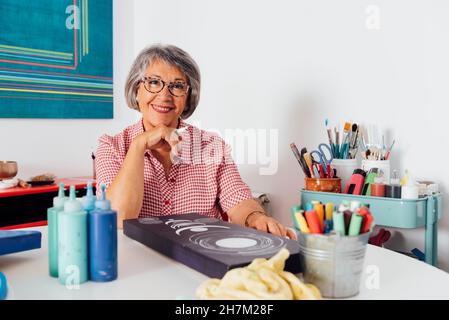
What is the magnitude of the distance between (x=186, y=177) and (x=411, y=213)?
0.70m

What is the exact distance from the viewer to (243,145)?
221 cm

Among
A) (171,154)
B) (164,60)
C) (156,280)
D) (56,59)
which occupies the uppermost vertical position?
(56,59)

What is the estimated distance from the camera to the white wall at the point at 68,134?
2.28m

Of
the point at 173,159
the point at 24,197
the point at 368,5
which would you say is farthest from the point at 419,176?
the point at 24,197

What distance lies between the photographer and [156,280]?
0.80m

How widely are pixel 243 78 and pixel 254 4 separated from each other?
34cm

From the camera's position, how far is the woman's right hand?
1312mm

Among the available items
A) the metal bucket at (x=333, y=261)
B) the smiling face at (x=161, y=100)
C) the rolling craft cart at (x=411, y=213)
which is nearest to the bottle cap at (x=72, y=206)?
the metal bucket at (x=333, y=261)

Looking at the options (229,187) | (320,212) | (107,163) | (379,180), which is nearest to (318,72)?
(379,180)

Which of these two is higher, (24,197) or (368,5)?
(368,5)

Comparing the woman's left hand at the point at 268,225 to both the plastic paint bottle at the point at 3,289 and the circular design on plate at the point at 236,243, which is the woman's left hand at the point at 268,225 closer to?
the circular design on plate at the point at 236,243

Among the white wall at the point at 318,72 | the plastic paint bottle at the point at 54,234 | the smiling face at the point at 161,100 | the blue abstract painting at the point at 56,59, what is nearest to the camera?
the plastic paint bottle at the point at 54,234

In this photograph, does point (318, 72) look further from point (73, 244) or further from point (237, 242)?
point (73, 244)
